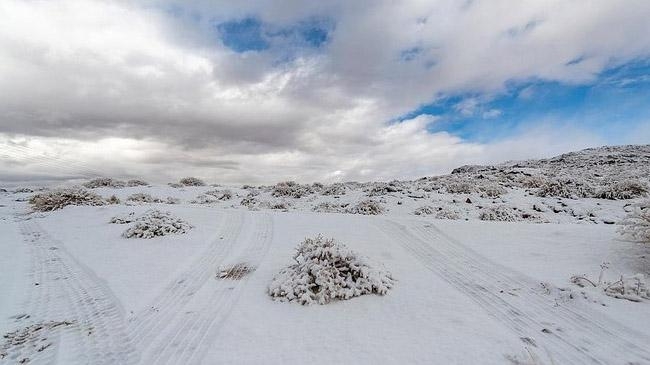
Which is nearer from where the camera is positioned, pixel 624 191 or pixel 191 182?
pixel 624 191

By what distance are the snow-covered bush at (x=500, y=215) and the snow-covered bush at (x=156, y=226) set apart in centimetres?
1200

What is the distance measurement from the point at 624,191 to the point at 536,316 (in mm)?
16059

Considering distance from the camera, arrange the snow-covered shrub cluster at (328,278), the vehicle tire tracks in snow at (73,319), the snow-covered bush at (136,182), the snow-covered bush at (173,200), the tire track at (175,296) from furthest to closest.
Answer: the snow-covered bush at (136,182), the snow-covered bush at (173,200), the snow-covered shrub cluster at (328,278), the tire track at (175,296), the vehicle tire tracks in snow at (73,319)

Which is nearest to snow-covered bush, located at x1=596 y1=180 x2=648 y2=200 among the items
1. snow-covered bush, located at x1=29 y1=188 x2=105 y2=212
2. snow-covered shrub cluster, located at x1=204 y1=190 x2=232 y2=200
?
snow-covered shrub cluster, located at x1=204 y1=190 x2=232 y2=200

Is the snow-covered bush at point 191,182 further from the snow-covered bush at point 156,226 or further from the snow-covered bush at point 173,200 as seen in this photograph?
the snow-covered bush at point 156,226

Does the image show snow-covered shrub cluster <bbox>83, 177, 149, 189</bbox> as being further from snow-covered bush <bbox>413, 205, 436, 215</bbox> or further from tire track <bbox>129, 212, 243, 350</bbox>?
snow-covered bush <bbox>413, 205, 436, 215</bbox>

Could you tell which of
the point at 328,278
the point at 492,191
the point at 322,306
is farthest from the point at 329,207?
the point at 322,306

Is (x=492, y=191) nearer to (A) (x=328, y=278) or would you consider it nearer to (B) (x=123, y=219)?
(A) (x=328, y=278)

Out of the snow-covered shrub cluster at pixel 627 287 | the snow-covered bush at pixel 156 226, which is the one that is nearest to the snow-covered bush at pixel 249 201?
the snow-covered bush at pixel 156 226

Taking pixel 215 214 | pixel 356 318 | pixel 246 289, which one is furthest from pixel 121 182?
pixel 356 318

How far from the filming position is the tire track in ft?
16.6

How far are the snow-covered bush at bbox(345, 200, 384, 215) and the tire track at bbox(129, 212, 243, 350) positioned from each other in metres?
7.70

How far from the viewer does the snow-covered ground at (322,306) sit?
174 inches

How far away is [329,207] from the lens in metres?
19.2
